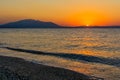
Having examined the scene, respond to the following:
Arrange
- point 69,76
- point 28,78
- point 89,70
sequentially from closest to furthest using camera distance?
point 28,78
point 69,76
point 89,70

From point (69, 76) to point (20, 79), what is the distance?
4.73 meters

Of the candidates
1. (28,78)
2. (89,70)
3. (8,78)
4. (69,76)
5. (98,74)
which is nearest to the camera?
(8,78)

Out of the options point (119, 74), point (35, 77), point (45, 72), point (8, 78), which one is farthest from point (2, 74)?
point (119, 74)

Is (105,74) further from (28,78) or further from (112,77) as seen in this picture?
(28,78)

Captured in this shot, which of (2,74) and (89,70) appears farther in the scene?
(89,70)

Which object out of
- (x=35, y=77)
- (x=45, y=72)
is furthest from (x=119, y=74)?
(x=35, y=77)

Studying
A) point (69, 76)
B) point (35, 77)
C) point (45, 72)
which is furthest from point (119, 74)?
point (35, 77)

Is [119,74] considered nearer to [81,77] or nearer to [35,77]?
[81,77]

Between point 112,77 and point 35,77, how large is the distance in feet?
20.3

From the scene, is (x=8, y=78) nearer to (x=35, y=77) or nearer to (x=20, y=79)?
(x=20, y=79)

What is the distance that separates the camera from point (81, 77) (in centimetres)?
2036

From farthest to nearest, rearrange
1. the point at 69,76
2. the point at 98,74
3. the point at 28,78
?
the point at 98,74 < the point at 69,76 < the point at 28,78

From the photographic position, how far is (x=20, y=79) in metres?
16.8

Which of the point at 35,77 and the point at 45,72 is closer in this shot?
the point at 35,77
